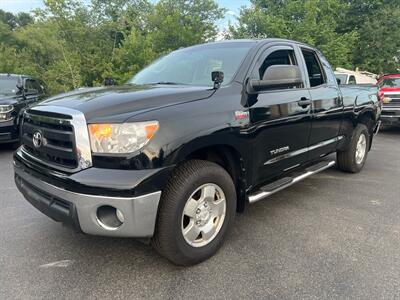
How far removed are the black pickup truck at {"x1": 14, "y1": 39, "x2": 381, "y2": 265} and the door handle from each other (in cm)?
1

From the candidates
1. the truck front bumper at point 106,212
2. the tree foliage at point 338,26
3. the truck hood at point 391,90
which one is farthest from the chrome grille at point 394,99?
the truck front bumper at point 106,212

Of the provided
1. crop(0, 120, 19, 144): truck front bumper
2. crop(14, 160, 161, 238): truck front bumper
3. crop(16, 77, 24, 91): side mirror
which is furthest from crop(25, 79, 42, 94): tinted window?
crop(14, 160, 161, 238): truck front bumper

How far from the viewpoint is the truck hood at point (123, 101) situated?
2355 millimetres

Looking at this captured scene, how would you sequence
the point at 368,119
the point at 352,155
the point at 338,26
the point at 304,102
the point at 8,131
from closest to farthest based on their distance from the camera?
the point at 304,102 < the point at 352,155 < the point at 368,119 < the point at 8,131 < the point at 338,26

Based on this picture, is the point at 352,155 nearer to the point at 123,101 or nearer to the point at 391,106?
the point at 123,101

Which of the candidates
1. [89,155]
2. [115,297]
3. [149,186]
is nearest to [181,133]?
[149,186]

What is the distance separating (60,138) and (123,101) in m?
0.52

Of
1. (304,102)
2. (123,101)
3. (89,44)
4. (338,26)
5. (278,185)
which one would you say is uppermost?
(338,26)

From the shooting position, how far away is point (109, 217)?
7.76 ft

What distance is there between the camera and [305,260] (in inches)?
111

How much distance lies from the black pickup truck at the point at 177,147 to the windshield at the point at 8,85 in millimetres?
5307

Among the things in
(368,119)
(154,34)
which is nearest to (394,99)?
(368,119)

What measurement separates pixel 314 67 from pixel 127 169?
3.09 meters

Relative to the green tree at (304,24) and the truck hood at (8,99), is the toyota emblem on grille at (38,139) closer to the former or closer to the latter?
the truck hood at (8,99)
